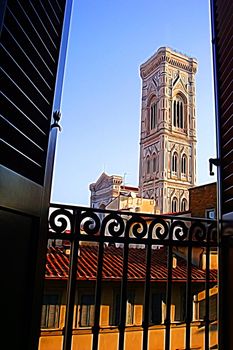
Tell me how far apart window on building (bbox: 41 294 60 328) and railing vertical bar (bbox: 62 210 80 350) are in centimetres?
143

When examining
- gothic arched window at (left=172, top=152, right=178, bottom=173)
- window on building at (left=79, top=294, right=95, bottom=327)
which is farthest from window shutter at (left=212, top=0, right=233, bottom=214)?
gothic arched window at (left=172, top=152, right=178, bottom=173)

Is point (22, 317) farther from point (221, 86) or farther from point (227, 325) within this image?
point (221, 86)

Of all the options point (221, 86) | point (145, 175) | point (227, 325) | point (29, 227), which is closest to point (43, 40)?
point (29, 227)

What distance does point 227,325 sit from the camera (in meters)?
1.01

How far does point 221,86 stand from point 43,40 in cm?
68

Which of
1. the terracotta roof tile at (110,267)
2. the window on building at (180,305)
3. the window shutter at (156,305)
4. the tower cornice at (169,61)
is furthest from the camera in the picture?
the tower cornice at (169,61)

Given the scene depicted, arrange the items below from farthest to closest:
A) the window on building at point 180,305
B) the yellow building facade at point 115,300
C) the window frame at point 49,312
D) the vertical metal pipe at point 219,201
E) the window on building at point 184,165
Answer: the window on building at point 184,165
the window on building at point 180,305
the window frame at point 49,312
the yellow building facade at point 115,300
the vertical metal pipe at point 219,201

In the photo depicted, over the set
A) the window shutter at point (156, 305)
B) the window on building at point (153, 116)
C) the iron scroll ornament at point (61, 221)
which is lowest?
the window shutter at point (156, 305)

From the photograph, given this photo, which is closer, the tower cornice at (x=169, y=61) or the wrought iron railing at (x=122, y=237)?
the wrought iron railing at (x=122, y=237)

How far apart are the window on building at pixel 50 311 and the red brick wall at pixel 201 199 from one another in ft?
20.4

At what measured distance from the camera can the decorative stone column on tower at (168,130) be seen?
2709cm

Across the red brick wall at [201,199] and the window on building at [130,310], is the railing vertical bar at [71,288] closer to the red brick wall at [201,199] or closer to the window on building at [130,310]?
the window on building at [130,310]

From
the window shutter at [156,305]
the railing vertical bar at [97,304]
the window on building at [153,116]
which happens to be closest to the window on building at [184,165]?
the window on building at [153,116]

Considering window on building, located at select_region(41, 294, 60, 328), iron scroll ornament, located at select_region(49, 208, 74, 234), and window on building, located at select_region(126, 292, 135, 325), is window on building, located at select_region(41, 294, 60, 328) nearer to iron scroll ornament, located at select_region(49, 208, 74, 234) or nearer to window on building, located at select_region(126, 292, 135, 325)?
window on building, located at select_region(126, 292, 135, 325)
